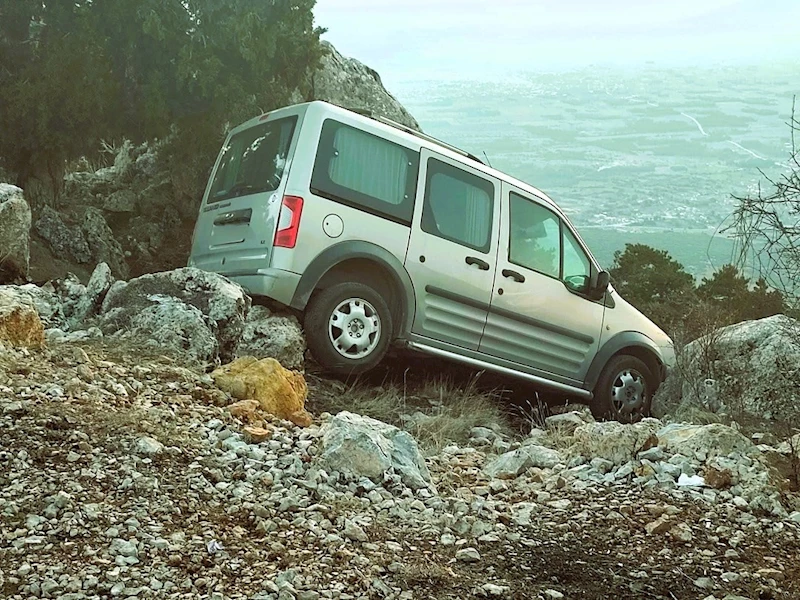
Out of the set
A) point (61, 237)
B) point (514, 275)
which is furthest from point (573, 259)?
point (61, 237)

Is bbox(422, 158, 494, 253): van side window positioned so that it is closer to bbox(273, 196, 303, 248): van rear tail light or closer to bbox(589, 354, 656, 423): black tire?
bbox(273, 196, 303, 248): van rear tail light

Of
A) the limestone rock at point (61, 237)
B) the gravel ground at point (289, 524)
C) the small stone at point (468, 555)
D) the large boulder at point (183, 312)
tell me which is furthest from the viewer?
the limestone rock at point (61, 237)

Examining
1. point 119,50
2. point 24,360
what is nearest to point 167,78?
point 119,50

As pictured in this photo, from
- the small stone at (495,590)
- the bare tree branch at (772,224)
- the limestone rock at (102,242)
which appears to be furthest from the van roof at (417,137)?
the limestone rock at (102,242)

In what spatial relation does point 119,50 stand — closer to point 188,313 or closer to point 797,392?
point 188,313

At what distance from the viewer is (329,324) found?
6332 mm

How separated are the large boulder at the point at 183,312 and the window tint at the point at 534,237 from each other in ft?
8.14

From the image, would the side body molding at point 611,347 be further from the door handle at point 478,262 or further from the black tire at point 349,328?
the black tire at point 349,328

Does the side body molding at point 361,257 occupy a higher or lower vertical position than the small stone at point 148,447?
higher

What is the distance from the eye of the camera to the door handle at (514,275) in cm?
714

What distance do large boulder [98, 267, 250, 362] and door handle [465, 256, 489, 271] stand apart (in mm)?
1911

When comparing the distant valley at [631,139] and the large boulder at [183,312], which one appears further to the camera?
the distant valley at [631,139]

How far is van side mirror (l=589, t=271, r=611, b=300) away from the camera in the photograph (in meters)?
7.72

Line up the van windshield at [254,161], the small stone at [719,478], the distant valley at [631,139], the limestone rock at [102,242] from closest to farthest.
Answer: the small stone at [719,478] → the van windshield at [254,161] → the limestone rock at [102,242] → the distant valley at [631,139]
